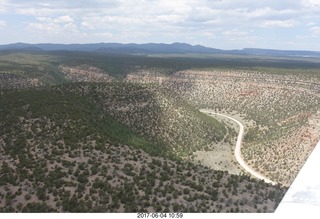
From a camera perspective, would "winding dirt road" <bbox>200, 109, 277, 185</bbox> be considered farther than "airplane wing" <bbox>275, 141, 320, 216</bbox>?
Yes

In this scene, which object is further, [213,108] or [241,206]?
[213,108]

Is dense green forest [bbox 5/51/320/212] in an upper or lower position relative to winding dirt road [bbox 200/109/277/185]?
upper

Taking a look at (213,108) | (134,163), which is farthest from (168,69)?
(134,163)

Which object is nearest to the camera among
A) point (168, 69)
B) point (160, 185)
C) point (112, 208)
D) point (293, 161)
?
point (112, 208)

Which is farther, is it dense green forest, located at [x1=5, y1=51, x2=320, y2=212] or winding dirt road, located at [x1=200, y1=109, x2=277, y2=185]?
winding dirt road, located at [x1=200, y1=109, x2=277, y2=185]

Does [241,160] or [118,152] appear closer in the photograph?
[118,152]

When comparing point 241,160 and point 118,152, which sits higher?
point 118,152

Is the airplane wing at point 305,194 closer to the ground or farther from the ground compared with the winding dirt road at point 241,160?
farther from the ground

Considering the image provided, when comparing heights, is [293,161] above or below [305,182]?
below

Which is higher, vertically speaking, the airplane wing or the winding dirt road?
the airplane wing

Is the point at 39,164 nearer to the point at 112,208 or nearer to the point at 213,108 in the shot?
the point at 112,208

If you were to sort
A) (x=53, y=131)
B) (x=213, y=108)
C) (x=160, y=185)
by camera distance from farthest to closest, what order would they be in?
(x=213, y=108)
(x=53, y=131)
(x=160, y=185)
